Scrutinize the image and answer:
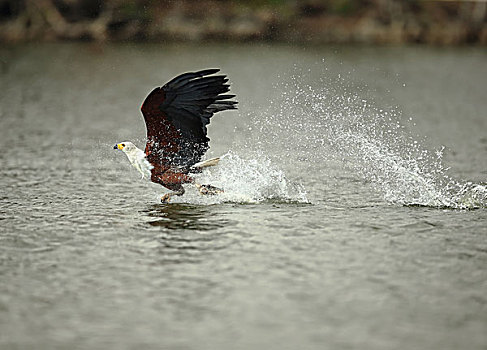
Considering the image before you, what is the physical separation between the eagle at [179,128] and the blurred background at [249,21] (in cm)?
2785

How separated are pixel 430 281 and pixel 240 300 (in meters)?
1.68

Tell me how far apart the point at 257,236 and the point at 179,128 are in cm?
154

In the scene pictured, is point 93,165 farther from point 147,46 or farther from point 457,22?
point 457,22

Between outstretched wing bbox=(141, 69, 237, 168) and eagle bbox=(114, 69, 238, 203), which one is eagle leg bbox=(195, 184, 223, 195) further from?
outstretched wing bbox=(141, 69, 237, 168)

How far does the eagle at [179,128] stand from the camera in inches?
326

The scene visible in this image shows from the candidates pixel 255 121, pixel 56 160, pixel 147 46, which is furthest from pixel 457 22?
pixel 56 160

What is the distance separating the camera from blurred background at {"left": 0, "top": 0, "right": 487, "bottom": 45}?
1396 inches

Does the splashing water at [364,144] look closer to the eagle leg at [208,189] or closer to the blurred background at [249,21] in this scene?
the eagle leg at [208,189]

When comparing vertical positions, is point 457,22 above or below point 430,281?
above

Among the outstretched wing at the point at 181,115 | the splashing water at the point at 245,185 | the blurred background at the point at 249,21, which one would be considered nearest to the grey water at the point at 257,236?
the splashing water at the point at 245,185

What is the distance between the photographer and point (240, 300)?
20.5 feet

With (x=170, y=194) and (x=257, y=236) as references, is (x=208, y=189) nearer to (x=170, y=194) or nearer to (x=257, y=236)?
(x=170, y=194)

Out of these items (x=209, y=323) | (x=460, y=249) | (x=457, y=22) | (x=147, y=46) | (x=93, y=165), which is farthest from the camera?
(x=457, y=22)

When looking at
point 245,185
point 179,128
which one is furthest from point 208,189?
point 179,128
